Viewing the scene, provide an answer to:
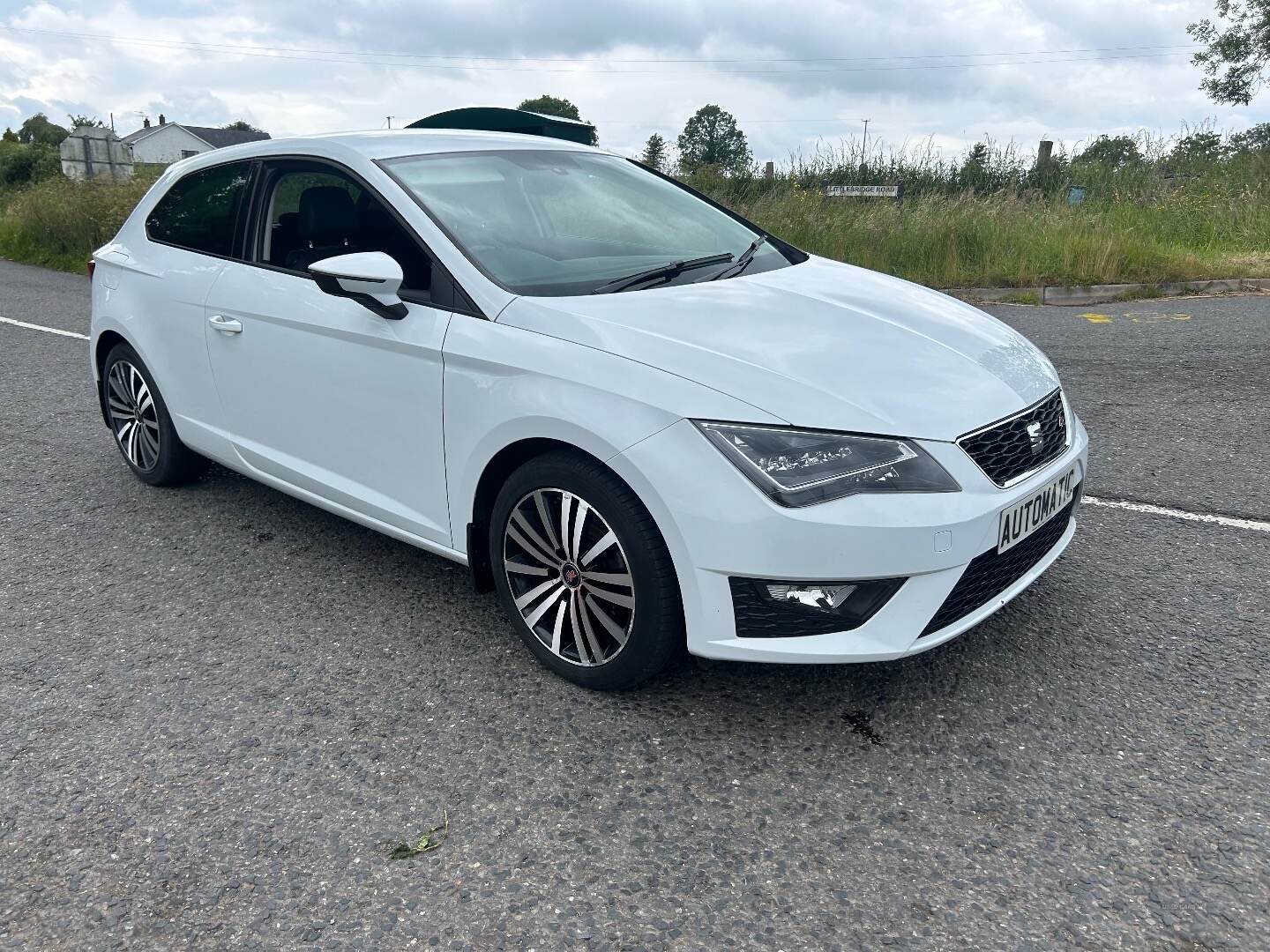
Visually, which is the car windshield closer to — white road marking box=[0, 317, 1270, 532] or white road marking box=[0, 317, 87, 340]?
white road marking box=[0, 317, 1270, 532]

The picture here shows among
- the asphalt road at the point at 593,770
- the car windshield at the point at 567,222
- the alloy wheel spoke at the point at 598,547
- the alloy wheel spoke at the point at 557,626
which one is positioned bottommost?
the asphalt road at the point at 593,770

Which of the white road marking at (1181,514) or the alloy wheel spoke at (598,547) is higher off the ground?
the alloy wheel spoke at (598,547)

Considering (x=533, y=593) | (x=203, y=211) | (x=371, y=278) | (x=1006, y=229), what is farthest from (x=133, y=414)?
(x=1006, y=229)

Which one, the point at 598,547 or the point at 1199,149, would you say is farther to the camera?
the point at 1199,149

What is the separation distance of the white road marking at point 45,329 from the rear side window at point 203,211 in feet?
14.9

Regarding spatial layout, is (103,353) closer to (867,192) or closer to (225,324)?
(225,324)

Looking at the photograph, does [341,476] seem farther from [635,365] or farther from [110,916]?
[110,916]

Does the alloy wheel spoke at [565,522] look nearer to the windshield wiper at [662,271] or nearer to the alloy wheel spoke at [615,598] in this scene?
the alloy wheel spoke at [615,598]

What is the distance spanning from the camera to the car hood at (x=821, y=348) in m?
2.63

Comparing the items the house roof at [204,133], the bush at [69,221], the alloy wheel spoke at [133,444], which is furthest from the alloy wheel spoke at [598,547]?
the house roof at [204,133]

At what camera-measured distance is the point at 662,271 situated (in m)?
3.41

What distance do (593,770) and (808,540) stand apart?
820mm

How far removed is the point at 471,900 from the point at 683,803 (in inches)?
22.8

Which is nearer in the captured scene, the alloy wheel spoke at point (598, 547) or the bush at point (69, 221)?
the alloy wheel spoke at point (598, 547)
